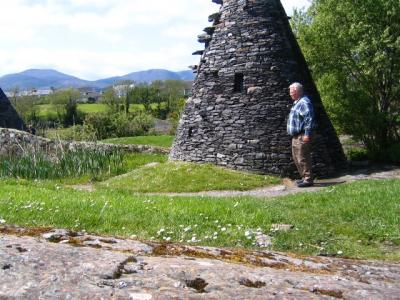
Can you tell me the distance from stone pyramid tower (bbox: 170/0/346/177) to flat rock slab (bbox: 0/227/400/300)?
1102 centimetres

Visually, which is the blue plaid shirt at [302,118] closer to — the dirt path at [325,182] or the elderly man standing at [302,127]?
the elderly man standing at [302,127]

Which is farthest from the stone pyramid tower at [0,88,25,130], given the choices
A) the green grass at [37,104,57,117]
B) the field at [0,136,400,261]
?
the green grass at [37,104,57,117]

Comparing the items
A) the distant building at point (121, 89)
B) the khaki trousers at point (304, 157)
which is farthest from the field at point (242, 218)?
the distant building at point (121, 89)

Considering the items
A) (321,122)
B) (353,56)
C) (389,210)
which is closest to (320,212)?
(389,210)

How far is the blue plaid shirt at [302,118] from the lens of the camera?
38.2 feet

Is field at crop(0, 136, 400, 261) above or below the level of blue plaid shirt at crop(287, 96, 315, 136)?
below

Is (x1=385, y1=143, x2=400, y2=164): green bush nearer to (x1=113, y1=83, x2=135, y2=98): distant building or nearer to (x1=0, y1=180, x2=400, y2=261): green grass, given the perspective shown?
(x1=0, y1=180, x2=400, y2=261): green grass

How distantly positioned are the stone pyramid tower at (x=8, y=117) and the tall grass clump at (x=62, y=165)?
973 cm

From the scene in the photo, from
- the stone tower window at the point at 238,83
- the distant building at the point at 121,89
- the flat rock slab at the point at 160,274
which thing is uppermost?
the distant building at the point at 121,89

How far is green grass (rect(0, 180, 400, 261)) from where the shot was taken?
250 inches

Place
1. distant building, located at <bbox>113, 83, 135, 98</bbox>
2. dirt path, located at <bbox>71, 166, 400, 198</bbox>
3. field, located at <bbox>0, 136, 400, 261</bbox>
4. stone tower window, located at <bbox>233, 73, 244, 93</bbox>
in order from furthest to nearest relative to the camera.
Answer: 1. distant building, located at <bbox>113, 83, 135, 98</bbox>
2. stone tower window, located at <bbox>233, 73, 244, 93</bbox>
3. dirt path, located at <bbox>71, 166, 400, 198</bbox>
4. field, located at <bbox>0, 136, 400, 261</bbox>

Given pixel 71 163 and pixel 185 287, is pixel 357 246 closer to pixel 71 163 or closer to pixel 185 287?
pixel 185 287

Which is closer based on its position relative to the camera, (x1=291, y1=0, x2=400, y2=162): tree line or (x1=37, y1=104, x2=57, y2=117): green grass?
(x1=291, y1=0, x2=400, y2=162): tree line

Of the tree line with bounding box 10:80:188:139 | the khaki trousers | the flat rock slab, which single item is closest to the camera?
the flat rock slab
